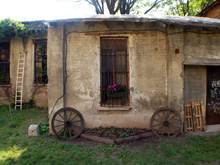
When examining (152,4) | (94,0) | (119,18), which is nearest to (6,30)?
(119,18)

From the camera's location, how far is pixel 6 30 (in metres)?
7.64

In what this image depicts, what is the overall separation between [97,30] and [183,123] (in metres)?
4.33

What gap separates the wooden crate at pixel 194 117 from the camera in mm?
5129

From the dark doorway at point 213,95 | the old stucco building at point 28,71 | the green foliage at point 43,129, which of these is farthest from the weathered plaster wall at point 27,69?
the dark doorway at point 213,95

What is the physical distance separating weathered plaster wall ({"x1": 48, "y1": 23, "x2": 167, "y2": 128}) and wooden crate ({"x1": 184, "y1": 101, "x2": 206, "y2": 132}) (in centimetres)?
94

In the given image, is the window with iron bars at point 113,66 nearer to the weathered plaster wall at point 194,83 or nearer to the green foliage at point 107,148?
the green foliage at point 107,148

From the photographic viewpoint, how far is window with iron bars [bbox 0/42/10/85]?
827 cm

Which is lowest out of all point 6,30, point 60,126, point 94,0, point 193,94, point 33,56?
point 60,126

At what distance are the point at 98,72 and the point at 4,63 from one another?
6517mm

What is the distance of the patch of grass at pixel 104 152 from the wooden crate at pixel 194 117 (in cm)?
59

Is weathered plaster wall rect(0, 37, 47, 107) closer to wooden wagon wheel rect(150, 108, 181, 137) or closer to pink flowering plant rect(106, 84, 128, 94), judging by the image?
pink flowering plant rect(106, 84, 128, 94)

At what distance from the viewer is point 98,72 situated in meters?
5.08

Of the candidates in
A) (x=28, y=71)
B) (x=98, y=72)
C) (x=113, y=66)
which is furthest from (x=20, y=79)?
(x=113, y=66)

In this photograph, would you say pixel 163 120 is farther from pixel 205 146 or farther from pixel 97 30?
pixel 97 30
